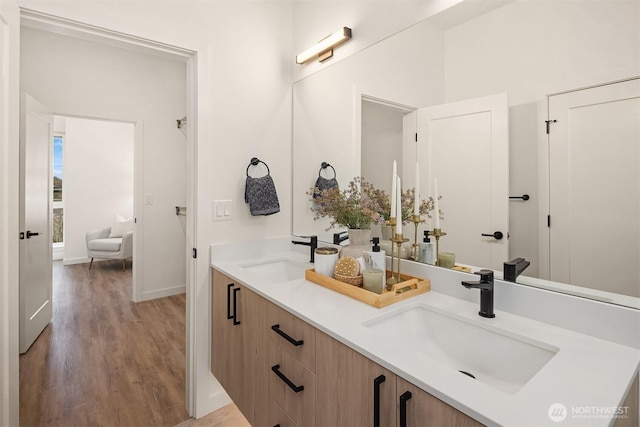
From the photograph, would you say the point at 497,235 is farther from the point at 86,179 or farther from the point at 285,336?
the point at 86,179

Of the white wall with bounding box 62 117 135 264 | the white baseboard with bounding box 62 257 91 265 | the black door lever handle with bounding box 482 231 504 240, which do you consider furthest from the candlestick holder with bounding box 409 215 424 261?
the white baseboard with bounding box 62 257 91 265

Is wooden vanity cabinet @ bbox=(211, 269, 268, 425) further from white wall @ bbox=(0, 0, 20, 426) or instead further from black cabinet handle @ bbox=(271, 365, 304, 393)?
white wall @ bbox=(0, 0, 20, 426)

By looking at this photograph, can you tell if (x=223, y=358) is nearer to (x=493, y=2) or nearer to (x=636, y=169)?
(x=636, y=169)

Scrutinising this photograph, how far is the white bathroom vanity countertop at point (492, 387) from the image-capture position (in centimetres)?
62

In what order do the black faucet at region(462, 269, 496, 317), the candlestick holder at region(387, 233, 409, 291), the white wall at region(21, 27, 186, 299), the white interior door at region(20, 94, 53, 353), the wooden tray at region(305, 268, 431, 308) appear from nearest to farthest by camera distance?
the black faucet at region(462, 269, 496, 317) → the wooden tray at region(305, 268, 431, 308) → the candlestick holder at region(387, 233, 409, 291) → the white interior door at region(20, 94, 53, 353) → the white wall at region(21, 27, 186, 299)

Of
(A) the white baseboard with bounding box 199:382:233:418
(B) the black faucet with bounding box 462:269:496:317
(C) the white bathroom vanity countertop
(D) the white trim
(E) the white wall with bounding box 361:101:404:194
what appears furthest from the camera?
(D) the white trim

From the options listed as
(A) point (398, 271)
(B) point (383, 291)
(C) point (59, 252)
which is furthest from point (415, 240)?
(C) point (59, 252)

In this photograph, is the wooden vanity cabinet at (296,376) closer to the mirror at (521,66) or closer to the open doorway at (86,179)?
the mirror at (521,66)

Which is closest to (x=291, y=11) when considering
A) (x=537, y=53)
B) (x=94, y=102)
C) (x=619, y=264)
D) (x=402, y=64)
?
(x=402, y=64)

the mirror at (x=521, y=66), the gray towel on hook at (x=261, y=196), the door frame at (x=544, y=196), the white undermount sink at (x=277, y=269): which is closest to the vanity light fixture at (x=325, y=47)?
the mirror at (x=521, y=66)

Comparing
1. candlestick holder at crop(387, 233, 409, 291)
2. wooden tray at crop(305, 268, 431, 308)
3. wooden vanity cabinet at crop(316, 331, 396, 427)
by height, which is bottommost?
wooden vanity cabinet at crop(316, 331, 396, 427)

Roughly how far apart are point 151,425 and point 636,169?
2.31m

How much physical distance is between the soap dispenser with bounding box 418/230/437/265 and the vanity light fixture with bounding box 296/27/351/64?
1.10 metres

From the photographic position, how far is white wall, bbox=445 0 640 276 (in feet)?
3.00
